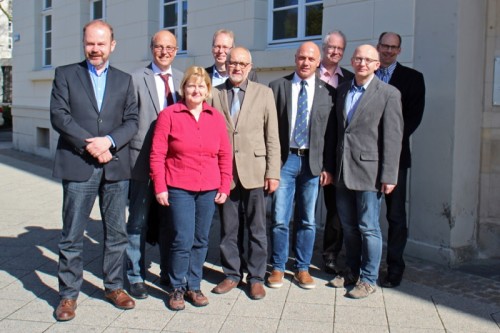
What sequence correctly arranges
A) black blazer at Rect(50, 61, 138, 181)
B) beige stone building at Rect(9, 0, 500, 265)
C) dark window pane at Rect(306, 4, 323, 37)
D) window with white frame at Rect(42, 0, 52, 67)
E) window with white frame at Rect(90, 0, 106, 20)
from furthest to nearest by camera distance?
window with white frame at Rect(42, 0, 52, 67) → window with white frame at Rect(90, 0, 106, 20) → dark window pane at Rect(306, 4, 323, 37) → beige stone building at Rect(9, 0, 500, 265) → black blazer at Rect(50, 61, 138, 181)

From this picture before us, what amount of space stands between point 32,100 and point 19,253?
8.97m

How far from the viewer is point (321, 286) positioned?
16.8 feet

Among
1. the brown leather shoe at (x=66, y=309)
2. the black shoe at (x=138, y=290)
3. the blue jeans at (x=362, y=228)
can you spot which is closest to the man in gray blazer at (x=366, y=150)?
the blue jeans at (x=362, y=228)

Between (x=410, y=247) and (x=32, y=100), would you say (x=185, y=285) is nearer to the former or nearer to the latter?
(x=410, y=247)

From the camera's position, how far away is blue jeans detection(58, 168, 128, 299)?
4379mm

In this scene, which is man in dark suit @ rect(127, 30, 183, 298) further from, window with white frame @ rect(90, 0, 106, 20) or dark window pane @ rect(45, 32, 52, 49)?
dark window pane @ rect(45, 32, 52, 49)

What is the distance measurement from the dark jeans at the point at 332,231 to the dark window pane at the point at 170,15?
5.72 m

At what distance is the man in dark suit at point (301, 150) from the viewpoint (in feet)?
16.1

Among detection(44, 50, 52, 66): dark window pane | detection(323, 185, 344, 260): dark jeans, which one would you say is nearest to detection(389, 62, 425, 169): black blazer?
detection(323, 185, 344, 260): dark jeans

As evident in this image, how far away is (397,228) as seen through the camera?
5184 mm

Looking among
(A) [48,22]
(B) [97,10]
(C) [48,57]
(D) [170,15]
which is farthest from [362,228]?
(A) [48,22]

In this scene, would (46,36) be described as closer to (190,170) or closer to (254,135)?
(254,135)

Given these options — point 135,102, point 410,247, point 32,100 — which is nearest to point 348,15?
point 410,247

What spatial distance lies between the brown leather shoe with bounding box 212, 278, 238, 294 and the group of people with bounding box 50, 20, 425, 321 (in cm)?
7
